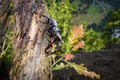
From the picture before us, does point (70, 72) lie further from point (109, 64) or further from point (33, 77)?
point (33, 77)

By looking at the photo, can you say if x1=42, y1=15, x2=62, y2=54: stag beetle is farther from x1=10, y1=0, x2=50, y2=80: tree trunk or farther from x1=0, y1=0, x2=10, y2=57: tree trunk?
x1=0, y1=0, x2=10, y2=57: tree trunk

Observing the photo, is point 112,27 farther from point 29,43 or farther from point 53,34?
point 29,43

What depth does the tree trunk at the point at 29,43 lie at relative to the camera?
97.6 inches

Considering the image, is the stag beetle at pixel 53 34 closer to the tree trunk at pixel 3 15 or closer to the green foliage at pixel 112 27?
the tree trunk at pixel 3 15

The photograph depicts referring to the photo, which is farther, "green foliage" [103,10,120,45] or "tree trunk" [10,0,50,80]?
"green foliage" [103,10,120,45]

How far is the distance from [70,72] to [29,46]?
38.5ft

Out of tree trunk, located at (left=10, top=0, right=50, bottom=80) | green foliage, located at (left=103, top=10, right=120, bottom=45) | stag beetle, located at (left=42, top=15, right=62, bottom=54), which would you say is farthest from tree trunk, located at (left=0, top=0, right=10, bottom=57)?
green foliage, located at (left=103, top=10, right=120, bottom=45)

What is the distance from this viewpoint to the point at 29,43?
2.60 m

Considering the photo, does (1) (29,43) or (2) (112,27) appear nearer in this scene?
(1) (29,43)

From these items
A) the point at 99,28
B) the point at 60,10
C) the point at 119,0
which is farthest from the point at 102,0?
the point at 60,10

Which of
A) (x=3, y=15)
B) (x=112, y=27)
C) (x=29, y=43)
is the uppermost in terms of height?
(x=3, y=15)

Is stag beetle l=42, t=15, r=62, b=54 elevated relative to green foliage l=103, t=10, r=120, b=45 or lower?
elevated

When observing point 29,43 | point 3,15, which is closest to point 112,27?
point 3,15

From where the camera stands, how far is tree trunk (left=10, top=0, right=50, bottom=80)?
248 cm
